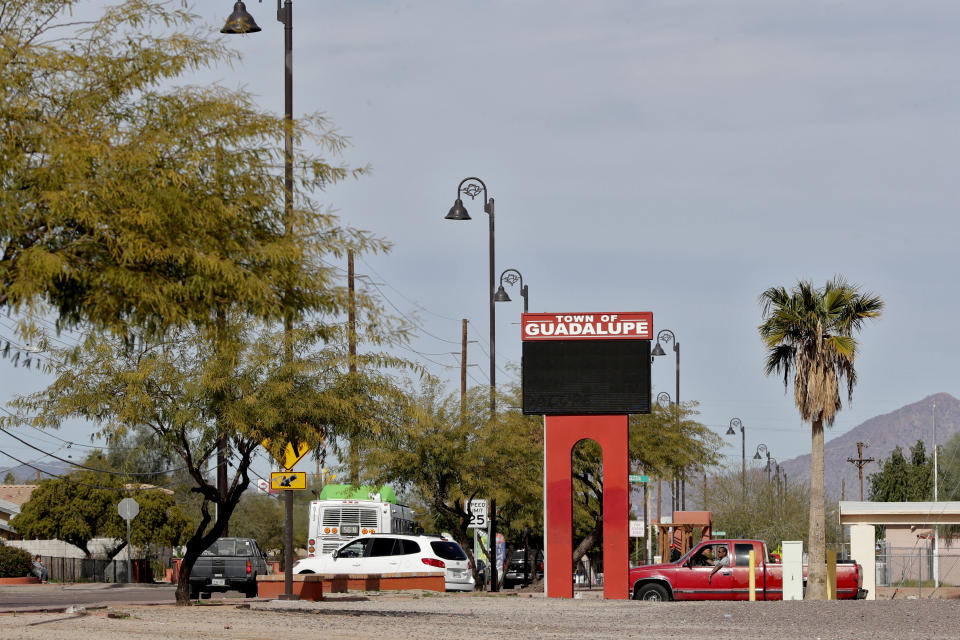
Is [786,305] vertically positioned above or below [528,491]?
above

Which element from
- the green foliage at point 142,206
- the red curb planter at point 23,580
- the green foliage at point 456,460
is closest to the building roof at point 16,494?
the red curb planter at point 23,580

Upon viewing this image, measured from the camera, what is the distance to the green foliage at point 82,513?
6231cm

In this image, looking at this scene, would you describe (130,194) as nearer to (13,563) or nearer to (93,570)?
(13,563)

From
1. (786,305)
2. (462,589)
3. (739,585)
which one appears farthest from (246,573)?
(786,305)

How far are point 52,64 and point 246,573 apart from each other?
23.5 m

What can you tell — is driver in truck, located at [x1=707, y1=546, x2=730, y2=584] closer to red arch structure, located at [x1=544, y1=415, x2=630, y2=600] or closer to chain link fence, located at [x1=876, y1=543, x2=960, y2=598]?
red arch structure, located at [x1=544, y1=415, x2=630, y2=600]

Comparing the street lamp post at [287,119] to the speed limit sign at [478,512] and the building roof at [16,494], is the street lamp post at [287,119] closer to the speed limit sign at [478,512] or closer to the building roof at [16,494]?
the speed limit sign at [478,512]

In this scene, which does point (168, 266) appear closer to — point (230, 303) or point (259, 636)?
point (230, 303)

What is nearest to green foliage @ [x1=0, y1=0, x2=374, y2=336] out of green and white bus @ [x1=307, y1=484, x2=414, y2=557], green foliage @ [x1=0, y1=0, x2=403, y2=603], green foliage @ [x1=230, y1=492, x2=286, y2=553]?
green foliage @ [x1=0, y1=0, x2=403, y2=603]

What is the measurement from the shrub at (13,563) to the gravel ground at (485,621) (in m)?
23.5

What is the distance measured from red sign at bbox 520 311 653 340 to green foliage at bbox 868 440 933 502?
72761 mm

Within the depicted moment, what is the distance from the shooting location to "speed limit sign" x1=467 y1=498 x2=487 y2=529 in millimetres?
39469

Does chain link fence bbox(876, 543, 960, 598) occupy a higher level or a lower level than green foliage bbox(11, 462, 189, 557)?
lower

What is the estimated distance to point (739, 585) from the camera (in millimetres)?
33031
